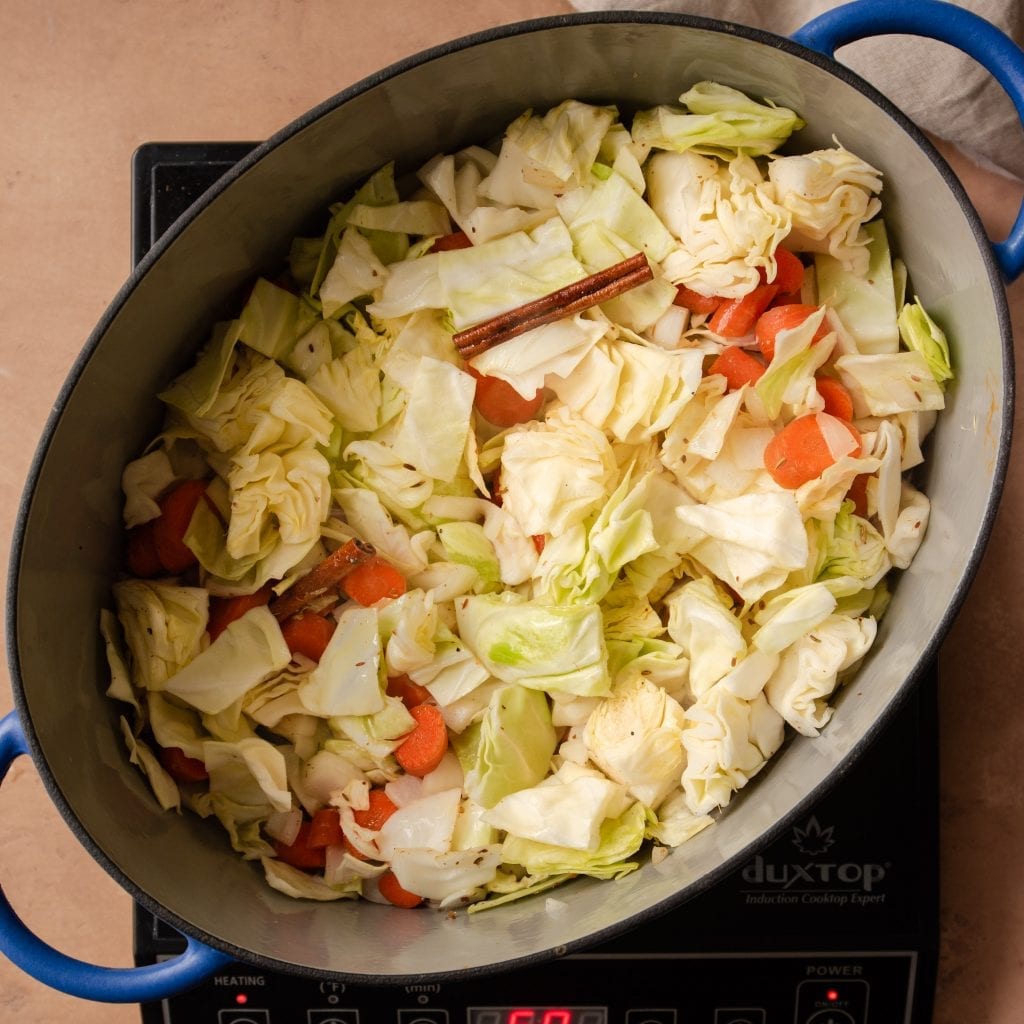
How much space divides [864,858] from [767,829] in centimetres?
29

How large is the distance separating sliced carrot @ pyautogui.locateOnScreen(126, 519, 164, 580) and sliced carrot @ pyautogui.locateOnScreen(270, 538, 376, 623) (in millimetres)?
133

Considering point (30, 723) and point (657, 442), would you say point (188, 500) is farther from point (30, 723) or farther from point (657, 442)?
point (657, 442)

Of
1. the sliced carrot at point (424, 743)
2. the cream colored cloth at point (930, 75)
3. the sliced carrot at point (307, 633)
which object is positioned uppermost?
the cream colored cloth at point (930, 75)

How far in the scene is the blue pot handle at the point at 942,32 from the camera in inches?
39.4

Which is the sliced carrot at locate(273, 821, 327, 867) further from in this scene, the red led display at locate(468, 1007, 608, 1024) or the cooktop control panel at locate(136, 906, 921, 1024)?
the red led display at locate(468, 1007, 608, 1024)

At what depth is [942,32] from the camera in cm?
101

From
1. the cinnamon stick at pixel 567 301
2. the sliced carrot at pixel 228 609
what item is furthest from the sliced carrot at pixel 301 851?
the cinnamon stick at pixel 567 301

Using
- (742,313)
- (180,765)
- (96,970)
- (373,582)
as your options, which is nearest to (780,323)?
(742,313)

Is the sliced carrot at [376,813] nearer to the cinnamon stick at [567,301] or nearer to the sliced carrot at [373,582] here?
the sliced carrot at [373,582]

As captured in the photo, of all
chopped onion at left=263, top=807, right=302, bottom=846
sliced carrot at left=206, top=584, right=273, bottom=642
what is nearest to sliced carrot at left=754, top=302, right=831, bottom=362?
sliced carrot at left=206, top=584, right=273, bottom=642

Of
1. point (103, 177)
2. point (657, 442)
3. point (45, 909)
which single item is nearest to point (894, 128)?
point (657, 442)

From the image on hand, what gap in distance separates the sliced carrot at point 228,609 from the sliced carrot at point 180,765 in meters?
0.12

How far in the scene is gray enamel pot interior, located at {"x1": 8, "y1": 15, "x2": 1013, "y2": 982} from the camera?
98 centimetres

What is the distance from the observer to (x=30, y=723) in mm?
960
